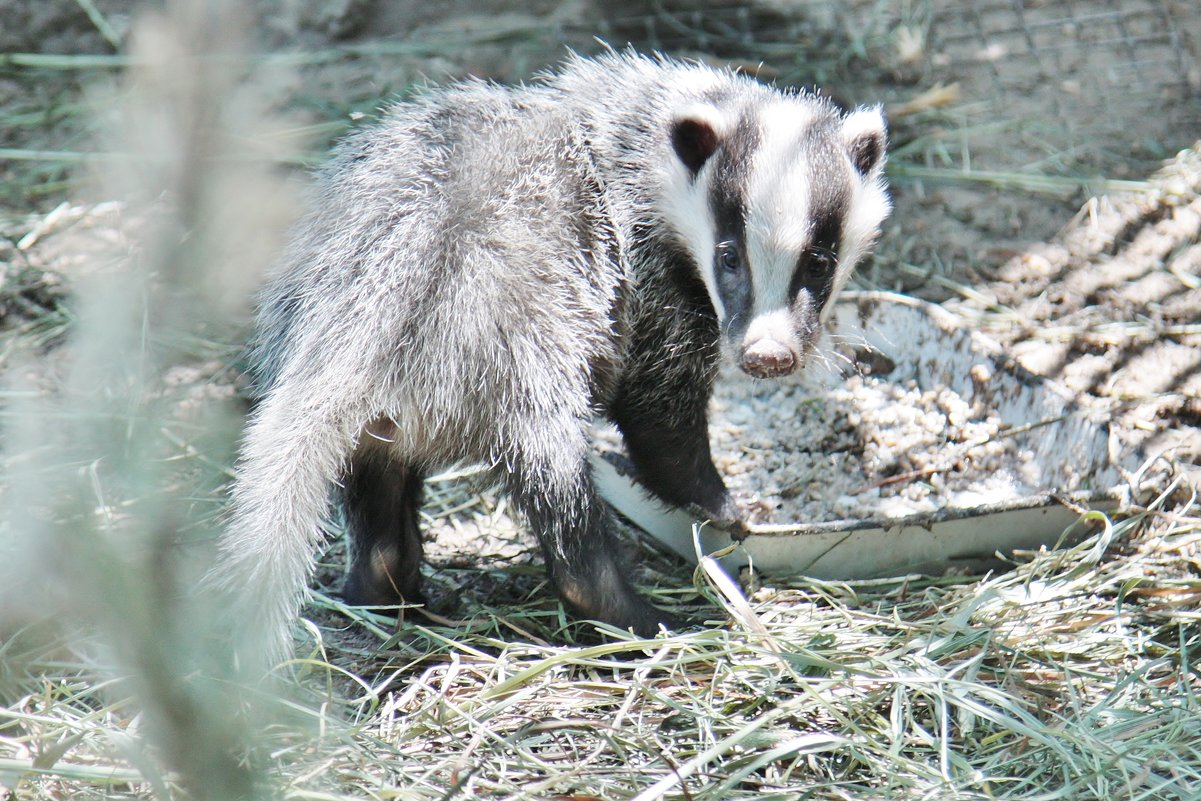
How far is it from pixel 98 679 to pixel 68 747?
1.70 feet

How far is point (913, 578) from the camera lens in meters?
3.81

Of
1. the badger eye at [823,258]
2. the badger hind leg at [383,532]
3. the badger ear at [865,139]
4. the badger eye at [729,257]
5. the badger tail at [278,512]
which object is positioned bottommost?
the badger hind leg at [383,532]

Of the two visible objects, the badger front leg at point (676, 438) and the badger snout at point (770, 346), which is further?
the badger front leg at point (676, 438)

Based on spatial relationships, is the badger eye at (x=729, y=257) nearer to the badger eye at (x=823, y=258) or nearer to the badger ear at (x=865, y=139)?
the badger eye at (x=823, y=258)

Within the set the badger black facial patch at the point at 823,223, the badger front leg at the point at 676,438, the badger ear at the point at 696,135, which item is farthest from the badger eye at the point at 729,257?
the badger front leg at the point at 676,438

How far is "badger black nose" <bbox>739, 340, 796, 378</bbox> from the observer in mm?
3445

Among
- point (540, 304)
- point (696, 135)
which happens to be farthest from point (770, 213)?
point (540, 304)

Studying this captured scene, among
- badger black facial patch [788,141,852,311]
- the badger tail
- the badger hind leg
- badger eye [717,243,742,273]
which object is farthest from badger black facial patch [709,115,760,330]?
the badger tail

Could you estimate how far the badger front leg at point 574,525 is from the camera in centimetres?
332

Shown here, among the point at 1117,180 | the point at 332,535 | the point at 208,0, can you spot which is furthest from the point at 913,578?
the point at 208,0

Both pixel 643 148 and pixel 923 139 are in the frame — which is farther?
pixel 923 139

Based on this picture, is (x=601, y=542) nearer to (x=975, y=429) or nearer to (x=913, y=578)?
(x=913, y=578)

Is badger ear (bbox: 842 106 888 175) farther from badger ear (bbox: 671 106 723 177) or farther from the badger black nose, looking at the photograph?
the badger black nose

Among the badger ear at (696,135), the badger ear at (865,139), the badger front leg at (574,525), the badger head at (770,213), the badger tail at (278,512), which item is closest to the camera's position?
the badger tail at (278,512)
